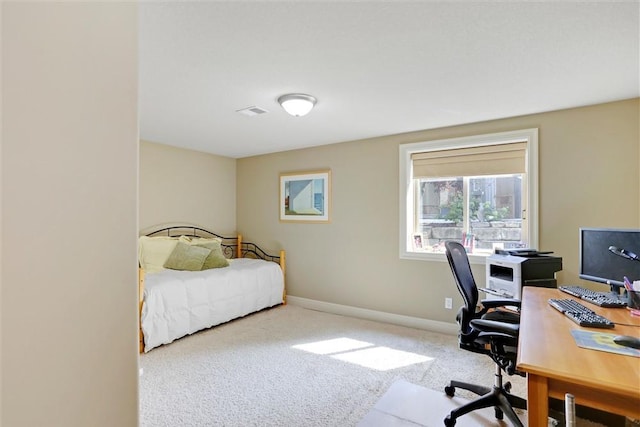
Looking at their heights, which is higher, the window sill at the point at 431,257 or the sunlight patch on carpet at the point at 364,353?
the window sill at the point at 431,257

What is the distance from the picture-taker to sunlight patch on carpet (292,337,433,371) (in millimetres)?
2807

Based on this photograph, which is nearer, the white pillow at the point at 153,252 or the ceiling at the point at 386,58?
the ceiling at the point at 386,58

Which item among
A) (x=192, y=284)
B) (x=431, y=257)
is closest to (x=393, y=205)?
(x=431, y=257)

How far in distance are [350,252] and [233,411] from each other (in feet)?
7.99

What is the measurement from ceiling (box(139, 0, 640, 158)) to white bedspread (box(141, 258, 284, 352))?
1727 mm

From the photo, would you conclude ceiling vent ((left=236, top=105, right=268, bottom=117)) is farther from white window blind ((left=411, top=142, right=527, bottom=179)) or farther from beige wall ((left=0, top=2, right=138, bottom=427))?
beige wall ((left=0, top=2, right=138, bottom=427))

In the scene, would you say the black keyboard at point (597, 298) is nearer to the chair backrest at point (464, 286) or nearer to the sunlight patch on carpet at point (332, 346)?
Result: the chair backrest at point (464, 286)

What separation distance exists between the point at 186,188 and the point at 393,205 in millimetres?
2980

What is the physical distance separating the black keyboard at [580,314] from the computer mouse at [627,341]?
0.18 m

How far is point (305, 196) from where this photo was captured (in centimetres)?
459

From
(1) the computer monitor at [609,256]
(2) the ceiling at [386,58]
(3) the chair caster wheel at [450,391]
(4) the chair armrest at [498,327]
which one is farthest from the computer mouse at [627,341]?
(2) the ceiling at [386,58]

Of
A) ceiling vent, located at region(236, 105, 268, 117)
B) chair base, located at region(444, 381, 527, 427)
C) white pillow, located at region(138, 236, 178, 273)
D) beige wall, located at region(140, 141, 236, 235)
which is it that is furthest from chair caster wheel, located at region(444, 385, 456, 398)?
beige wall, located at region(140, 141, 236, 235)

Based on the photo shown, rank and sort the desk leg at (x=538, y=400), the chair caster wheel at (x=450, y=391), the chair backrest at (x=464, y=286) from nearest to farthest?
the desk leg at (x=538, y=400) → the chair backrest at (x=464, y=286) → the chair caster wheel at (x=450, y=391)

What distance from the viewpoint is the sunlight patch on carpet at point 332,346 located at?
10.1ft
